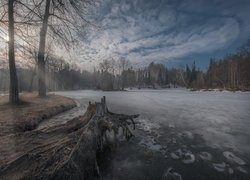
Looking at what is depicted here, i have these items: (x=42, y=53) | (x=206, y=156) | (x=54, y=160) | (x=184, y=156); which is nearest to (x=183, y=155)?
(x=184, y=156)

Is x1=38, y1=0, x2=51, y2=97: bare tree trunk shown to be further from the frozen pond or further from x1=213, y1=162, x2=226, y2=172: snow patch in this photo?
x1=213, y1=162, x2=226, y2=172: snow patch

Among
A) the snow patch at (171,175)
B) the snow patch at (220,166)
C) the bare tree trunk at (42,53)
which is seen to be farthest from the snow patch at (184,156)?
the bare tree trunk at (42,53)

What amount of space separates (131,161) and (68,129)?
2348mm

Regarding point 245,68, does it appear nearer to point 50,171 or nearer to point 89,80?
point 50,171

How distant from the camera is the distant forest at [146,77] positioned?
161ft

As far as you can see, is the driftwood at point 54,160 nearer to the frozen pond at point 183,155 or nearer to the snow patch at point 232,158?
the frozen pond at point 183,155

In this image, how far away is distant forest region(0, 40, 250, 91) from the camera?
161 feet

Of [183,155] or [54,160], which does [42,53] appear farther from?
[183,155]

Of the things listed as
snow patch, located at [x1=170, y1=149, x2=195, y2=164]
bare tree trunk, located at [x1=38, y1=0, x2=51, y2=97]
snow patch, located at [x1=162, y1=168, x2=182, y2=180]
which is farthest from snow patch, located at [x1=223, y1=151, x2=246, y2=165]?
bare tree trunk, located at [x1=38, y1=0, x2=51, y2=97]

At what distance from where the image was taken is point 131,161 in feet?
15.6

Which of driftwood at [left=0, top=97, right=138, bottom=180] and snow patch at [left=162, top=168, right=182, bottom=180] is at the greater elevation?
driftwood at [left=0, top=97, right=138, bottom=180]

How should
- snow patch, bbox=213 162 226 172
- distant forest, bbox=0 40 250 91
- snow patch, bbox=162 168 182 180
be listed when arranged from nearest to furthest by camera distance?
snow patch, bbox=162 168 182 180, snow patch, bbox=213 162 226 172, distant forest, bbox=0 40 250 91

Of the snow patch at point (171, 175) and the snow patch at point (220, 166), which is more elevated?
the snow patch at point (220, 166)

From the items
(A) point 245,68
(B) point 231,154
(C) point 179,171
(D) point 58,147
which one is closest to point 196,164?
(C) point 179,171
